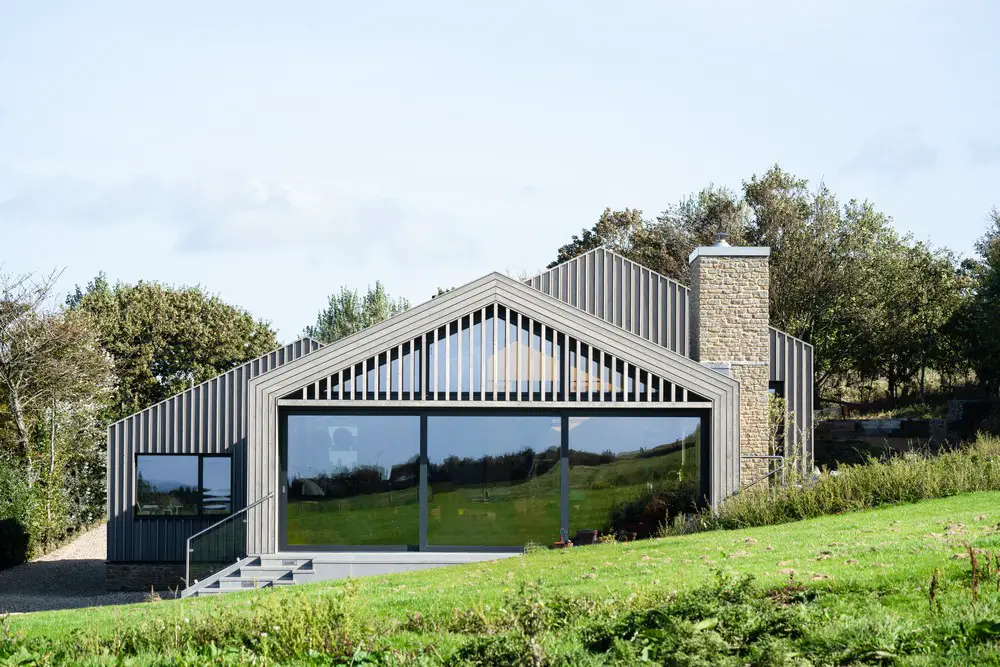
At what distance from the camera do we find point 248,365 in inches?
924

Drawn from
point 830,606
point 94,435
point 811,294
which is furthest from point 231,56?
point 811,294

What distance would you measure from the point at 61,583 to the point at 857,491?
1771 centimetres

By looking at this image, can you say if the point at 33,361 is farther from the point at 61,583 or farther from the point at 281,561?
the point at 281,561

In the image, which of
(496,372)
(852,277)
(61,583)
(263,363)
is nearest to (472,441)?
(496,372)

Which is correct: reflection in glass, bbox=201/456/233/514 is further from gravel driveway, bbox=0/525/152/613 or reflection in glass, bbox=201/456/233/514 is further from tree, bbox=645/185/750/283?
tree, bbox=645/185/750/283

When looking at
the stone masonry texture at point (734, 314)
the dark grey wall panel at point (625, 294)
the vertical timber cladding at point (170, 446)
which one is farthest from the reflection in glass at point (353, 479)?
the dark grey wall panel at point (625, 294)

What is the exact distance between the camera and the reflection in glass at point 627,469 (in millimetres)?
19812

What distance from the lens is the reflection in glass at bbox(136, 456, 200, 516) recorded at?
22797mm

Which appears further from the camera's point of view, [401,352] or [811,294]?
[811,294]

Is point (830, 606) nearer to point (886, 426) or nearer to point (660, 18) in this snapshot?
point (660, 18)

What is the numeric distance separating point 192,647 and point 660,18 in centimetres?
1087

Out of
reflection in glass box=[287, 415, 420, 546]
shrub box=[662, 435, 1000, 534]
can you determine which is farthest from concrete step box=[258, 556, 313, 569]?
shrub box=[662, 435, 1000, 534]

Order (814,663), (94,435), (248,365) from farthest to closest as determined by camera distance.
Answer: (94,435) → (248,365) → (814,663)

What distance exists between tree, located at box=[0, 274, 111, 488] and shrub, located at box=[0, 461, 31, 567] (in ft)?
6.63
